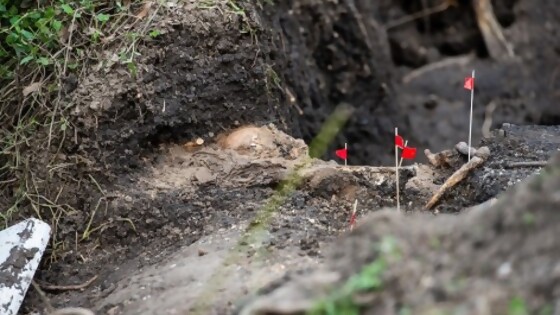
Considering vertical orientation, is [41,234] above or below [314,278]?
below

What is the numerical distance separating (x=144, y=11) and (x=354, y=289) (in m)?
2.09

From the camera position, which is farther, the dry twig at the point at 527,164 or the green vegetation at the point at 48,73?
the dry twig at the point at 527,164

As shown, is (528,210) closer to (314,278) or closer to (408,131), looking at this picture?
(314,278)

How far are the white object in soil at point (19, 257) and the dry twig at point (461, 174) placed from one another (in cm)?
141

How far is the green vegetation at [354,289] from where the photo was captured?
178cm

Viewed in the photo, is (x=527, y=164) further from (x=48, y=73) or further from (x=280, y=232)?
(x=48, y=73)

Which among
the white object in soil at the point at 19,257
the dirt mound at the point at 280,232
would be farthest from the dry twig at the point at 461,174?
the white object in soil at the point at 19,257

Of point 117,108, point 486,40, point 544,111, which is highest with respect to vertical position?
point 117,108

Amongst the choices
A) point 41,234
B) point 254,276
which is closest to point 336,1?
point 41,234

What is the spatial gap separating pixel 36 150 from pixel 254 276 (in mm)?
1211

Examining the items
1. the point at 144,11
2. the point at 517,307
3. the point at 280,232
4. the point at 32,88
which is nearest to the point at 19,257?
the point at 32,88

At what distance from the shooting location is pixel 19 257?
316cm

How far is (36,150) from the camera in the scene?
11.2ft

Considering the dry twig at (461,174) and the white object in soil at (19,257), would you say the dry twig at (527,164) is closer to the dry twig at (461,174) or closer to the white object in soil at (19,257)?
the dry twig at (461,174)
